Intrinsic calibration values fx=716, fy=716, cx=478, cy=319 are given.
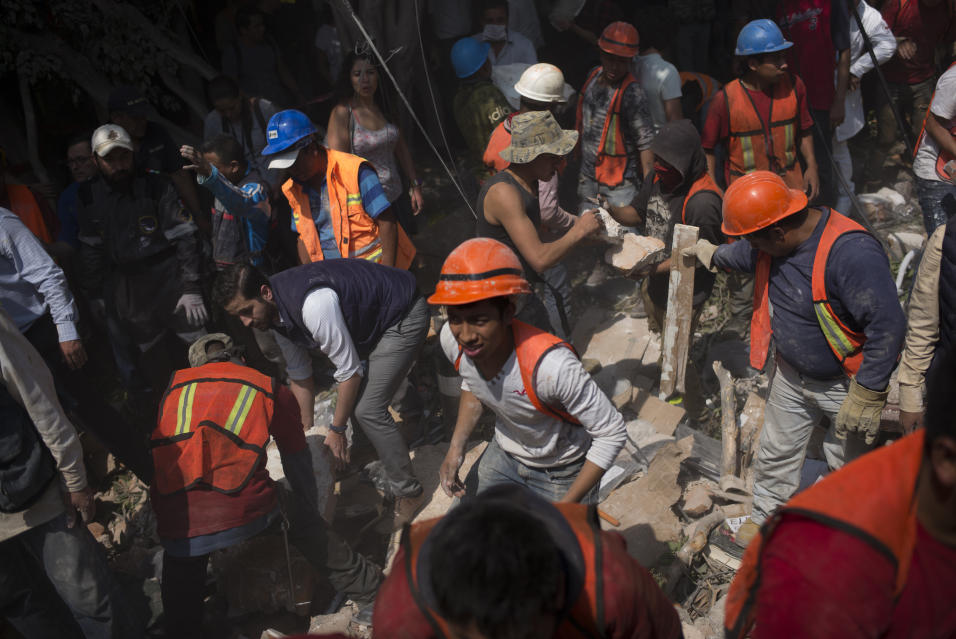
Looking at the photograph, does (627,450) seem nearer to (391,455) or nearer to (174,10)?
(391,455)

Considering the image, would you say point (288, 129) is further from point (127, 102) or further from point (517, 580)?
point (517, 580)

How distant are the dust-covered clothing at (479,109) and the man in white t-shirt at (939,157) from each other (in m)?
2.89

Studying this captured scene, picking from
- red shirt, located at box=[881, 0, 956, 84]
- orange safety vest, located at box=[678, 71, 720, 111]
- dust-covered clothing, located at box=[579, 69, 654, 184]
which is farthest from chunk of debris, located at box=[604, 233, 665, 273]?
red shirt, located at box=[881, 0, 956, 84]

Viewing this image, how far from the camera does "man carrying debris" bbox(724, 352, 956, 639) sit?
1369 mm

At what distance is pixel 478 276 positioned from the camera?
8.44 ft

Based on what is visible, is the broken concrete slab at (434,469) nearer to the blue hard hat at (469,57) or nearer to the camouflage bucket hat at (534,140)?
the camouflage bucket hat at (534,140)

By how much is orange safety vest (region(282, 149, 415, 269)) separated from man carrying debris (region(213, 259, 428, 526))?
1.47 feet

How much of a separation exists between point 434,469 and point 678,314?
1.93m

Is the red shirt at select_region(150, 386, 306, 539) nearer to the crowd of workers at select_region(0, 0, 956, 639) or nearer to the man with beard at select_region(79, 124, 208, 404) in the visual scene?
the crowd of workers at select_region(0, 0, 956, 639)

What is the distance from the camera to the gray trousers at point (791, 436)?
3275 mm

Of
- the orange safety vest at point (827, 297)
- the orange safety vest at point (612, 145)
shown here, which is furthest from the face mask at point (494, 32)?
the orange safety vest at point (827, 297)

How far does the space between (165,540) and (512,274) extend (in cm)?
214

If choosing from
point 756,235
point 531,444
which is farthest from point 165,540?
point 756,235

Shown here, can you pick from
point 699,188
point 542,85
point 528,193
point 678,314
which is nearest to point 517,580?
point 528,193
